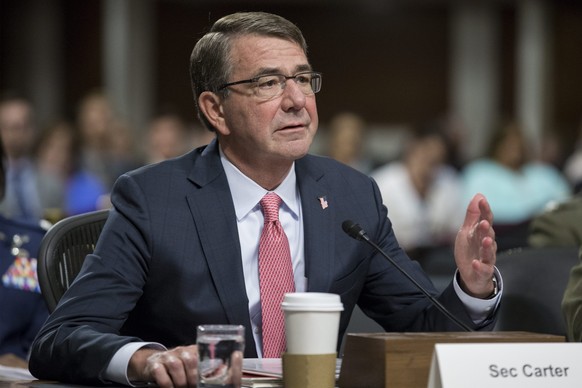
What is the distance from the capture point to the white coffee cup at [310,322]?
181 cm

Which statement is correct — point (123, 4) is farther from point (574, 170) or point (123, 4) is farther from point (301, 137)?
point (301, 137)

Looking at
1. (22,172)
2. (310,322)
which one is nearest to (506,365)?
(310,322)

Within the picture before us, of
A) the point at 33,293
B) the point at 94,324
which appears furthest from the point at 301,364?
the point at 33,293

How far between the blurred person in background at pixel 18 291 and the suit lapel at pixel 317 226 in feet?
3.23

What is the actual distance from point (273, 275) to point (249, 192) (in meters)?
0.20

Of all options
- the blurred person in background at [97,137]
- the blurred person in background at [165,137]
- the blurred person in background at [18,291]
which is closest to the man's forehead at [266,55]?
the blurred person in background at [18,291]

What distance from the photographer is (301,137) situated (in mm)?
2502

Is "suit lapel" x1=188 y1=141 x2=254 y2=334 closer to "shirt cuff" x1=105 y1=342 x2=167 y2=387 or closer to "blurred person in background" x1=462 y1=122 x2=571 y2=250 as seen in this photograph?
"shirt cuff" x1=105 y1=342 x2=167 y2=387

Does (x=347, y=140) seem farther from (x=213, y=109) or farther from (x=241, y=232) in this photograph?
(x=241, y=232)

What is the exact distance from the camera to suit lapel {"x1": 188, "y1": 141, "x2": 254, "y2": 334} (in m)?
2.40

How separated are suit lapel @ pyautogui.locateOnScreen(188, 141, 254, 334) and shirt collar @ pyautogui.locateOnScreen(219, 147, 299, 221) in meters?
0.04

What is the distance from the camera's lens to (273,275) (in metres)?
2.47

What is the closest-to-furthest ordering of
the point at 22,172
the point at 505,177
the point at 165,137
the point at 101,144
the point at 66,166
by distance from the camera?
the point at 22,172, the point at 165,137, the point at 66,166, the point at 505,177, the point at 101,144

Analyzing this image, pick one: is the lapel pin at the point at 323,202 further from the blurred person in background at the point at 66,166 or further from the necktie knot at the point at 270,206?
the blurred person in background at the point at 66,166
